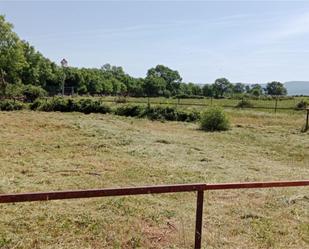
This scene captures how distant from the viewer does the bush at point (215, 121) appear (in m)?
16.7

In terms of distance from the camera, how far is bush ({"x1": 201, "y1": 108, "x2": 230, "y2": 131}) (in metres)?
16.7

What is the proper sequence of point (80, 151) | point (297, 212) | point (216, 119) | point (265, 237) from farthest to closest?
1. point (216, 119)
2. point (80, 151)
3. point (297, 212)
4. point (265, 237)

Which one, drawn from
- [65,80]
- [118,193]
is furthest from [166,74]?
[118,193]

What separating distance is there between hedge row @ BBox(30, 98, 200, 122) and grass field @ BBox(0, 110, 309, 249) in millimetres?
7237

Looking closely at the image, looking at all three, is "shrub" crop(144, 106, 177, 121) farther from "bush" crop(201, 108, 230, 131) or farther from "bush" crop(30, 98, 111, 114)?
"bush" crop(201, 108, 230, 131)

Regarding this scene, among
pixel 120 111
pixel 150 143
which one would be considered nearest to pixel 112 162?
pixel 150 143

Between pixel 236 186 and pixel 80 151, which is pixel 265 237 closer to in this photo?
pixel 236 186

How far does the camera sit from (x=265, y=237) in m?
4.11

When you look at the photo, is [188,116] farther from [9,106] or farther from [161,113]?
[9,106]

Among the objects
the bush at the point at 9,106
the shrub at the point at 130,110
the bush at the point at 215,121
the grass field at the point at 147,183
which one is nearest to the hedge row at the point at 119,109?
the shrub at the point at 130,110

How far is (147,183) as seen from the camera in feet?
22.4

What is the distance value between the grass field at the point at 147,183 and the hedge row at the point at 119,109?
7237 mm

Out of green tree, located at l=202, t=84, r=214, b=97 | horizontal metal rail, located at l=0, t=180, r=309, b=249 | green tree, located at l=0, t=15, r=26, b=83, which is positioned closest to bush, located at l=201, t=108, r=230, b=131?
horizontal metal rail, located at l=0, t=180, r=309, b=249

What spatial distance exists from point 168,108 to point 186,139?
841cm
